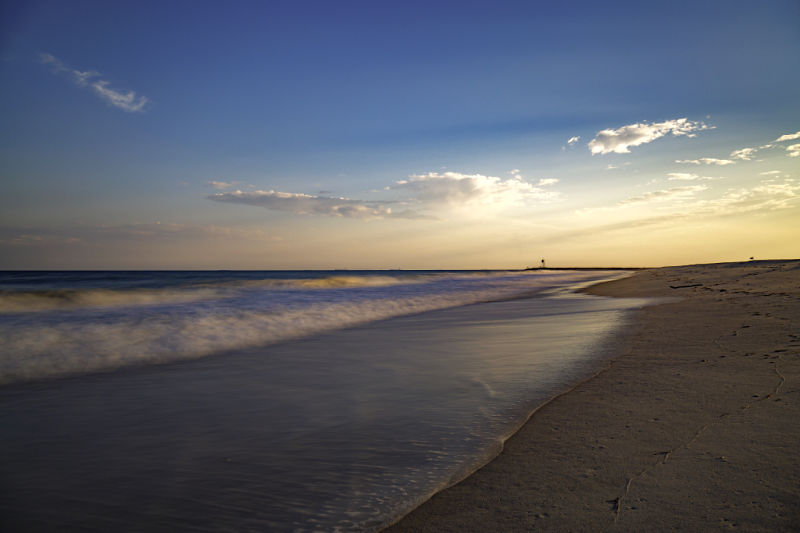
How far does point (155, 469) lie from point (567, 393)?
10.5ft

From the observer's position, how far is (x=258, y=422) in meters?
3.30

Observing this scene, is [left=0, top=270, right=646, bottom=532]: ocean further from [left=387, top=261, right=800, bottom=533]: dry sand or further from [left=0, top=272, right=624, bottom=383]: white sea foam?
[left=387, top=261, right=800, bottom=533]: dry sand

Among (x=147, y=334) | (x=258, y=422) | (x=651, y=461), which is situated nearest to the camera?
(x=651, y=461)

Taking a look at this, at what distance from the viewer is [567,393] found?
3656 mm

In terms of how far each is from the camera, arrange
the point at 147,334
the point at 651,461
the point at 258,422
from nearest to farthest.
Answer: the point at 651,461 → the point at 258,422 → the point at 147,334

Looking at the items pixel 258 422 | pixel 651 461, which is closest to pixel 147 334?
pixel 258 422

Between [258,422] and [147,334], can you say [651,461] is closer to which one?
[258,422]

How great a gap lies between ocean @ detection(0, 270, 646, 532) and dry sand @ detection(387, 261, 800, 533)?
25 centimetres

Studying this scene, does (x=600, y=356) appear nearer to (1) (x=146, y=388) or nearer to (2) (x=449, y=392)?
(2) (x=449, y=392)

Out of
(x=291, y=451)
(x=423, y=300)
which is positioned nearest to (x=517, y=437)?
(x=291, y=451)

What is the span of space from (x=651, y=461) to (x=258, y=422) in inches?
107

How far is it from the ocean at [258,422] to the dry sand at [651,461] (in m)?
0.25

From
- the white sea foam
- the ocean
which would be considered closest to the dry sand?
the ocean

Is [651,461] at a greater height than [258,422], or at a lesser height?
greater
